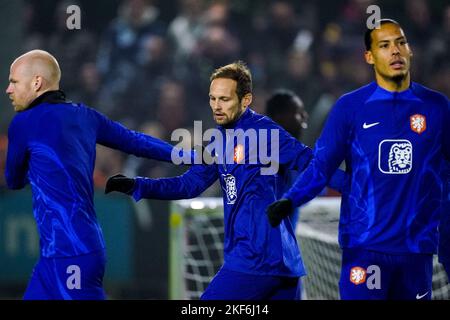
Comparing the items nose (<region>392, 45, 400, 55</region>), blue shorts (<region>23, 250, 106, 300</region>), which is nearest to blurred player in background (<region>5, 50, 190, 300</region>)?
blue shorts (<region>23, 250, 106, 300</region>)

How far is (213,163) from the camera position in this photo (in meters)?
5.12

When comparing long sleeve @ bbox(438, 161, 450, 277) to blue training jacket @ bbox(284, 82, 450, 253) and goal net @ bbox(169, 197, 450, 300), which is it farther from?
goal net @ bbox(169, 197, 450, 300)

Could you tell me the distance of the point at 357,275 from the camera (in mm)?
4445

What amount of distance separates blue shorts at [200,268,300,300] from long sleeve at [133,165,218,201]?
20.4 inches

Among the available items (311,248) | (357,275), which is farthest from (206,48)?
(357,275)

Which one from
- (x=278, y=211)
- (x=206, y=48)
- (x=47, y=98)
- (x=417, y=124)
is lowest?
(x=278, y=211)

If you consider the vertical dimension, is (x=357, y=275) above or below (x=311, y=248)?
below

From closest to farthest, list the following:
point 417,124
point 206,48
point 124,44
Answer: point 417,124 → point 206,48 → point 124,44

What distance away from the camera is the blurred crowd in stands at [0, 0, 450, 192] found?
1058 cm

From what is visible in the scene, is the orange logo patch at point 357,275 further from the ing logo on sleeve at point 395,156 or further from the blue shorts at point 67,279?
the blue shorts at point 67,279

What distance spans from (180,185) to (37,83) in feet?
2.92

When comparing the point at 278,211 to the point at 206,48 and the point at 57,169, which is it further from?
the point at 206,48

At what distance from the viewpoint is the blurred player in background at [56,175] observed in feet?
15.2

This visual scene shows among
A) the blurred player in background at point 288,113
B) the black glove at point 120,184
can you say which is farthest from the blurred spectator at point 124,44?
the black glove at point 120,184
